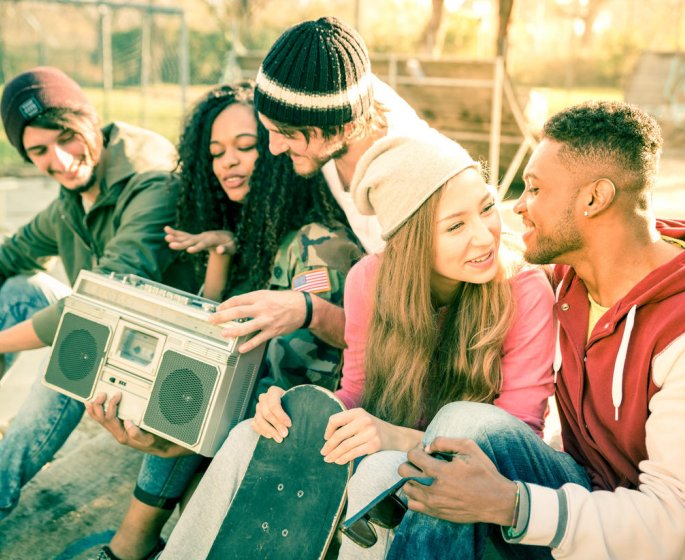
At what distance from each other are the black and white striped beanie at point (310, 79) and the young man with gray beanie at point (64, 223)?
65 centimetres


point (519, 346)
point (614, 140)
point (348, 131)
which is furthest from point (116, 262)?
point (614, 140)

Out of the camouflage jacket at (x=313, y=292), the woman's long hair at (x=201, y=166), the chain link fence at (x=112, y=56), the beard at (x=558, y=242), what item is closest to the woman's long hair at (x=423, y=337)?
the beard at (x=558, y=242)

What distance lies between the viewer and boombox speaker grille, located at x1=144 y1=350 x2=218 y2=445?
188cm

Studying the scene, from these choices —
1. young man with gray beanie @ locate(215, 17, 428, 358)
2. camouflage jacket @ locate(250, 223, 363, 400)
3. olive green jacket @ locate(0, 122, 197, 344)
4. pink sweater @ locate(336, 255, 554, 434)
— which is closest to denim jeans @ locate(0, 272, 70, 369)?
olive green jacket @ locate(0, 122, 197, 344)

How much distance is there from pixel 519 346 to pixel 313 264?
0.74 meters

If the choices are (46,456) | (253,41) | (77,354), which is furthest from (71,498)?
(253,41)

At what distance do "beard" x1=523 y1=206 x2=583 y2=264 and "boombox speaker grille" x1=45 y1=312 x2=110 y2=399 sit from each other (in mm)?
1194

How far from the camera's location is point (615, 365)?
1.59 metres

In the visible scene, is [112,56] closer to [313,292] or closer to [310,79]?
[310,79]

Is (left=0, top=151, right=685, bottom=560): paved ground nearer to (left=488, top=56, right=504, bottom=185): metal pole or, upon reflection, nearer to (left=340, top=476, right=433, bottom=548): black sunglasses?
(left=340, top=476, right=433, bottom=548): black sunglasses

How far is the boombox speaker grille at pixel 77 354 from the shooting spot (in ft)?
6.82

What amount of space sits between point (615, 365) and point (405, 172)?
0.68 metres

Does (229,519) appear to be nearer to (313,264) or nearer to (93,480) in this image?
(313,264)

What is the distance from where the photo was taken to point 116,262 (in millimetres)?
2445
